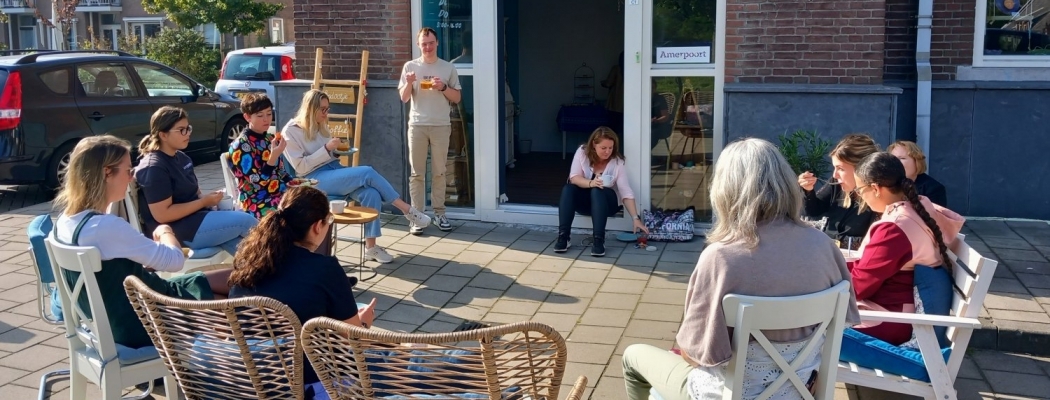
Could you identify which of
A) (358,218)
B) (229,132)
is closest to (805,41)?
(358,218)

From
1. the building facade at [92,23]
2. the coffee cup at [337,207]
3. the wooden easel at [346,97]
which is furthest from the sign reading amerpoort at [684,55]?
the building facade at [92,23]

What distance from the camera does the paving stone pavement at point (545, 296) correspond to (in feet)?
15.3

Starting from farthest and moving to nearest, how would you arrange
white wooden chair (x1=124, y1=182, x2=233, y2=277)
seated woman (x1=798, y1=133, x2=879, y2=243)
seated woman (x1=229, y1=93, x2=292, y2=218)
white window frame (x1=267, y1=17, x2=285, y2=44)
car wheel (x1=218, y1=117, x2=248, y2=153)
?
1. white window frame (x1=267, y1=17, x2=285, y2=44)
2. car wheel (x1=218, y1=117, x2=248, y2=153)
3. seated woman (x1=229, y1=93, x2=292, y2=218)
4. white wooden chair (x1=124, y1=182, x2=233, y2=277)
5. seated woman (x1=798, y1=133, x2=879, y2=243)

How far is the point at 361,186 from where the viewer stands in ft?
21.5

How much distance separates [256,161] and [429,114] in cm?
198

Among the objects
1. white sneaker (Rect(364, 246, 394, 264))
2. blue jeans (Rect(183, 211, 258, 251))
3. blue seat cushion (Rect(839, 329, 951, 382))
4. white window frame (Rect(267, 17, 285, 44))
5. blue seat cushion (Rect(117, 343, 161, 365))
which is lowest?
white sneaker (Rect(364, 246, 394, 264))

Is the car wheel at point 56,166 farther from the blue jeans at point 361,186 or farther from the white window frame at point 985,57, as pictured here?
the white window frame at point 985,57

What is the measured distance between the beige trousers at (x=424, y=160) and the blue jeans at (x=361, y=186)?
1047 mm

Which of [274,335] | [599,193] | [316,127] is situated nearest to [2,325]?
[316,127]

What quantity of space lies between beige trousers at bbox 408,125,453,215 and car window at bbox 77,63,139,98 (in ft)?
14.6

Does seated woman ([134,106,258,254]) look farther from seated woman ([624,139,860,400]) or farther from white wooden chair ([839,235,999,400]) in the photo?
white wooden chair ([839,235,999,400])

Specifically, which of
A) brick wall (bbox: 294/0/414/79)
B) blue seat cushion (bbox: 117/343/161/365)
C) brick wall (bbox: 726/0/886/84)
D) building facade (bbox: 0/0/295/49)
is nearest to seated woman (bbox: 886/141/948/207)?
brick wall (bbox: 726/0/886/84)

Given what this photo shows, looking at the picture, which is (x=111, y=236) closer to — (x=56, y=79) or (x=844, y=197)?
(x=844, y=197)

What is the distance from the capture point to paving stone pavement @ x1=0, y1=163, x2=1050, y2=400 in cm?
468
